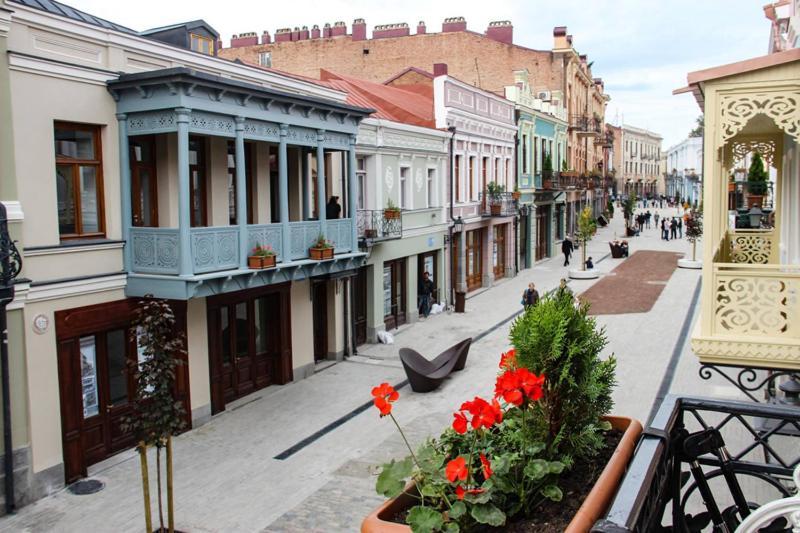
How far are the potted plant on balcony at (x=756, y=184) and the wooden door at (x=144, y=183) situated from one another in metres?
16.2

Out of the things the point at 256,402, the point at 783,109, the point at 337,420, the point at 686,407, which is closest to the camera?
the point at 686,407

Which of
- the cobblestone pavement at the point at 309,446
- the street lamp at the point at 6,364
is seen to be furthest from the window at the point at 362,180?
the street lamp at the point at 6,364

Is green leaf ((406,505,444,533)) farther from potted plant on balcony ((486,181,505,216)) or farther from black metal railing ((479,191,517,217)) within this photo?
potted plant on balcony ((486,181,505,216))

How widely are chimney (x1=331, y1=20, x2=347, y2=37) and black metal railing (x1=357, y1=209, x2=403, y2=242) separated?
2162 centimetres

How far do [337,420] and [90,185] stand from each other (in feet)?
19.8

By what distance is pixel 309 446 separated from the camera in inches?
479

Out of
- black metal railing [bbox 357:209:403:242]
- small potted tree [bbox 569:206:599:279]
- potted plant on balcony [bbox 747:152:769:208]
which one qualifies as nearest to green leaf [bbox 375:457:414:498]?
black metal railing [bbox 357:209:403:242]

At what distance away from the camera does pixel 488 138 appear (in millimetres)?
29094

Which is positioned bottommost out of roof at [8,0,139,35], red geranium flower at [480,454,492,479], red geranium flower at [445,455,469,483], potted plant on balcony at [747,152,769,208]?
red geranium flower at [480,454,492,479]

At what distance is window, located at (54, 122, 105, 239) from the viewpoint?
435 inches

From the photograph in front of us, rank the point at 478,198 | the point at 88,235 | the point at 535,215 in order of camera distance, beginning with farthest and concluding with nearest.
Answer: the point at 535,215
the point at 478,198
the point at 88,235

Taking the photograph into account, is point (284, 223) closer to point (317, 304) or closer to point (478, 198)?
point (317, 304)

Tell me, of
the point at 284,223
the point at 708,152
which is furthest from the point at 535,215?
the point at 708,152

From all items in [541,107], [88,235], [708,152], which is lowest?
[88,235]
